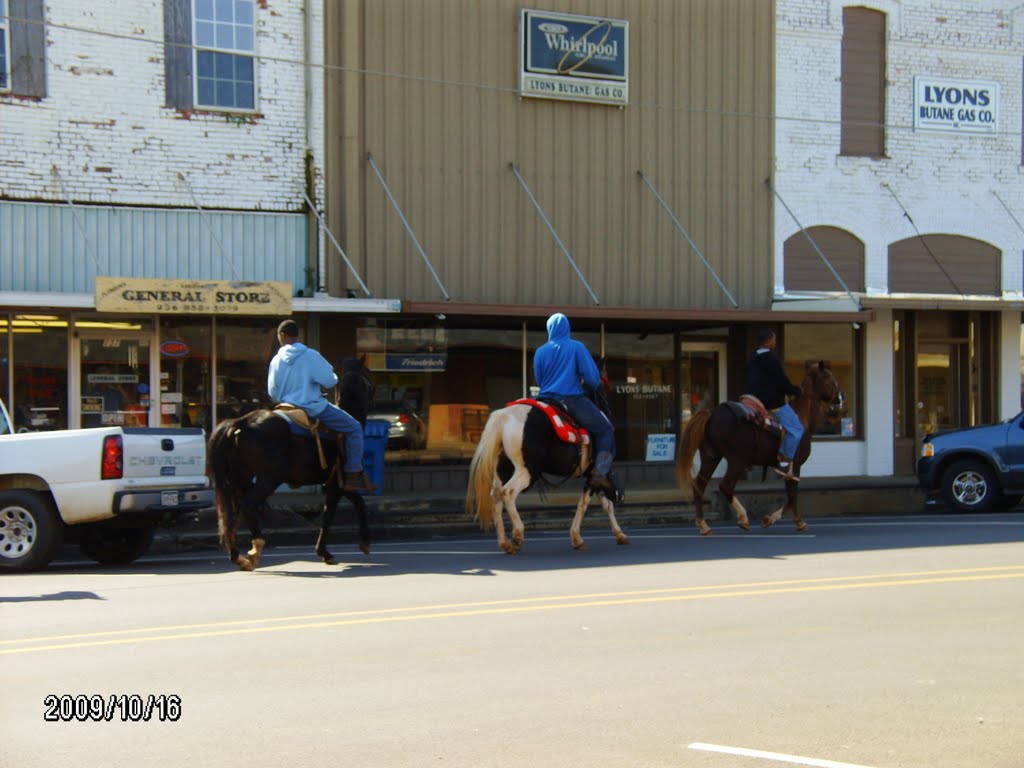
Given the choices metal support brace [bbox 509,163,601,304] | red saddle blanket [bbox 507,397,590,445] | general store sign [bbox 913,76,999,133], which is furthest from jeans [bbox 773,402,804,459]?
general store sign [bbox 913,76,999,133]

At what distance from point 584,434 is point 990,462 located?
7.99m

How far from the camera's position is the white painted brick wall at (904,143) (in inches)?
876

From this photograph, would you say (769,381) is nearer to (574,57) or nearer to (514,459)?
(514,459)

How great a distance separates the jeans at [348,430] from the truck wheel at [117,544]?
7.93 ft

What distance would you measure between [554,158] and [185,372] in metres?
7.07

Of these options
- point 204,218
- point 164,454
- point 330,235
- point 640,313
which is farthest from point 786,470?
point 204,218

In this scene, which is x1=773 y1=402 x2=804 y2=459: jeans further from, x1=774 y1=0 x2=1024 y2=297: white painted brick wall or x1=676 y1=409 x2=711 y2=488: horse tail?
x1=774 y1=0 x2=1024 y2=297: white painted brick wall

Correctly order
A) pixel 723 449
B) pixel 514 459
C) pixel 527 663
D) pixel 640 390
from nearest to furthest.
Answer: pixel 527 663 < pixel 514 459 < pixel 723 449 < pixel 640 390

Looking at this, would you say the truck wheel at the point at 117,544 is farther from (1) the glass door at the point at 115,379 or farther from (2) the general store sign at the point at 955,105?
(2) the general store sign at the point at 955,105

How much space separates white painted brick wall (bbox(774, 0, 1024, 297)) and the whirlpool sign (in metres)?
3.28

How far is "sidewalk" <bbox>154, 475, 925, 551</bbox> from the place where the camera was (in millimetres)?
15562

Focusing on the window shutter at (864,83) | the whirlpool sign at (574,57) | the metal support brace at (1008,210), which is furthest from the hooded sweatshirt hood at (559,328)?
the metal support brace at (1008,210)

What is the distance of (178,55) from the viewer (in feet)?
61.2

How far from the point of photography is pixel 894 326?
22.9m
